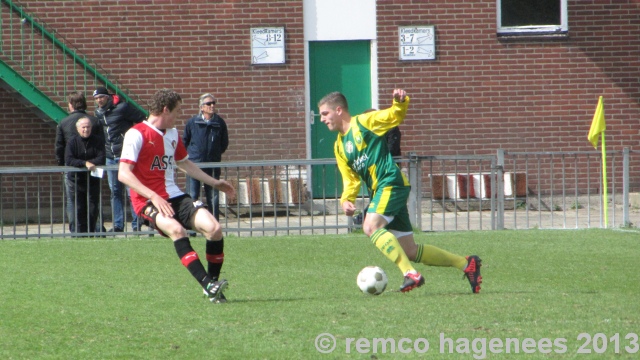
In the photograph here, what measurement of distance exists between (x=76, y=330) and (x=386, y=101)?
11.4m

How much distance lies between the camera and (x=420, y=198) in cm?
1435

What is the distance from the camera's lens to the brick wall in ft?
57.3

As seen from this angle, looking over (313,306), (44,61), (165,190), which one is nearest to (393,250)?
(313,306)

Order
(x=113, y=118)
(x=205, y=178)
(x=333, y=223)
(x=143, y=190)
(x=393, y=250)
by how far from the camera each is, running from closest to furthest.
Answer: (x=143, y=190) → (x=393, y=250) → (x=205, y=178) → (x=113, y=118) → (x=333, y=223)

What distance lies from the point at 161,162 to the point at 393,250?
199 cm

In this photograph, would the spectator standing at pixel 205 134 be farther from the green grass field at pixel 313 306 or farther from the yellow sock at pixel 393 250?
the yellow sock at pixel 393 250

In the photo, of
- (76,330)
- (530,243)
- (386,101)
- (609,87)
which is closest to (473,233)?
(530,243)

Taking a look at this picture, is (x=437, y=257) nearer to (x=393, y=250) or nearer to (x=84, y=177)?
(x=393, y=250)

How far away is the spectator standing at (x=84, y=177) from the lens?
552 inches

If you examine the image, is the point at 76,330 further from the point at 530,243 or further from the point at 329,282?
the point at 530,243

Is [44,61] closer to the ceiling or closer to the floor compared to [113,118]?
closer to the ceiling

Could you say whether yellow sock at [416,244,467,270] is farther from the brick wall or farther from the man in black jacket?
the brick wall

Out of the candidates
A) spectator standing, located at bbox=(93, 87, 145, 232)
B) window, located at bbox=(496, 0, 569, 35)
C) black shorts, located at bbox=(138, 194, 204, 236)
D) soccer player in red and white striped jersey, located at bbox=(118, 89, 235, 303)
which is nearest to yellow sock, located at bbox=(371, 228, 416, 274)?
soccer player in red and white striped jersey, located at bbox=(118, 89, 235, 303)

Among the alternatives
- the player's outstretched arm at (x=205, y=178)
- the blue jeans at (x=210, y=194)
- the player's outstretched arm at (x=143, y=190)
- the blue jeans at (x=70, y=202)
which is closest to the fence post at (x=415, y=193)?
the blue jeans at (x=210, y=194)
